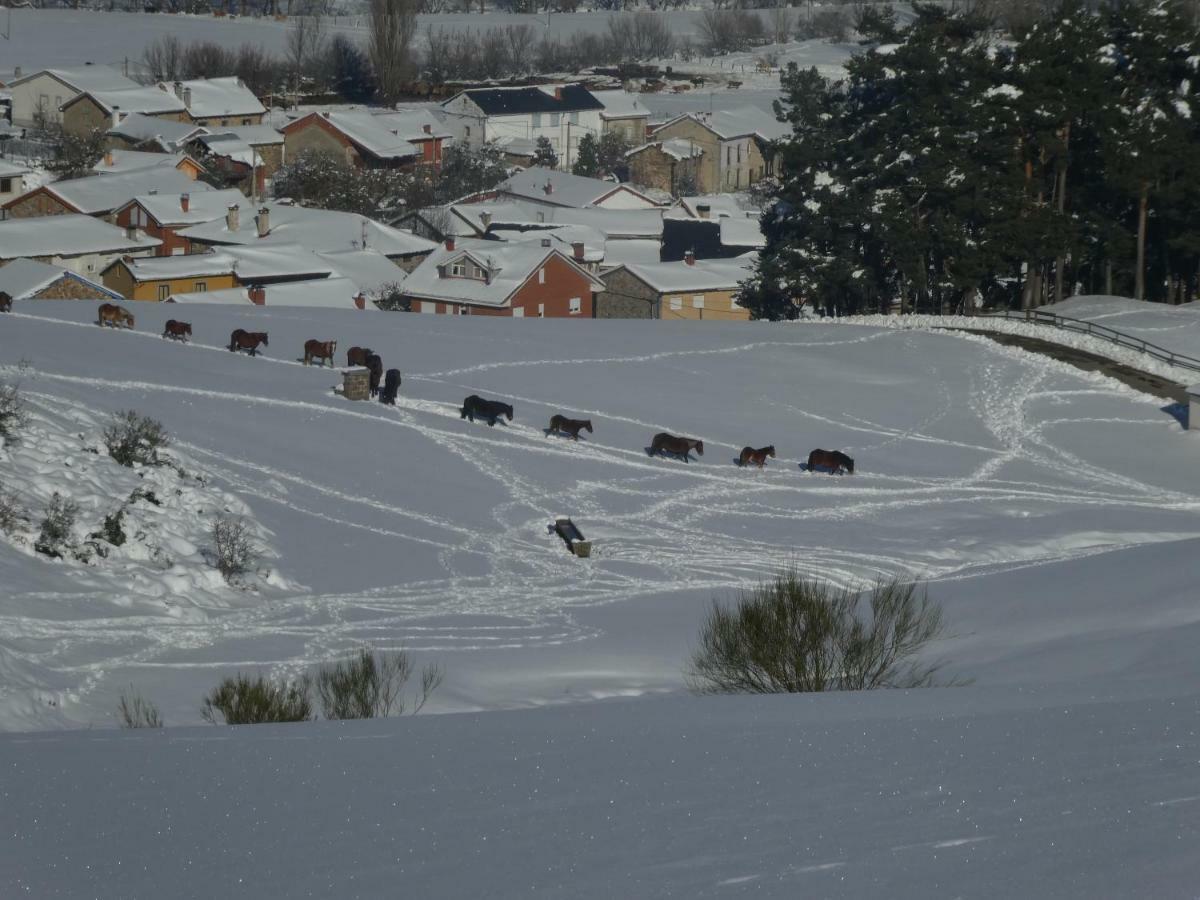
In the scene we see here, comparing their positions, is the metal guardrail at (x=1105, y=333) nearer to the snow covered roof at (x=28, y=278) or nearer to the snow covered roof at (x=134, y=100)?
the snow covered roof at (x=28, y=278)

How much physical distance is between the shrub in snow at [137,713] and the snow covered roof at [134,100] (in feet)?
283

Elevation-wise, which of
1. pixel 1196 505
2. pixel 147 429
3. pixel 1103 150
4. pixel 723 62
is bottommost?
pixel 1196 505

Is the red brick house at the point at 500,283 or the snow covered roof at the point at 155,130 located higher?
the snow covered roof at the point at 155,130

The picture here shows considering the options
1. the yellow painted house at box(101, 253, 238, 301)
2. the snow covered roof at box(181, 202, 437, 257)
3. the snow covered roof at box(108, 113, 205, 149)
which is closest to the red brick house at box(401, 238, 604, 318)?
the yellow painted house at box(101, 253, 238, 301)

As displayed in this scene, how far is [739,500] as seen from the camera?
1021 inches

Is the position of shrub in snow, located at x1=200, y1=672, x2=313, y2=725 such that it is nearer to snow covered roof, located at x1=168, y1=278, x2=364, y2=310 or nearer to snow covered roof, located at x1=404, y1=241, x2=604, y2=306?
snow covered roof, located at x1=168, y1=278, x2=364, y2=310

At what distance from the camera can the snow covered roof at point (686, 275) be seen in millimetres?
57500

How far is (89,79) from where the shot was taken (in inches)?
3814

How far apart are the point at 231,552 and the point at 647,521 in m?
7.08

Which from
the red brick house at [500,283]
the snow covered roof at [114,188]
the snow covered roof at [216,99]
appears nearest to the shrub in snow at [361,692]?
the red brick house at [500,283]

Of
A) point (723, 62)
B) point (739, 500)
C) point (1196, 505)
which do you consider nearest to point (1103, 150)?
point (1196, 505)

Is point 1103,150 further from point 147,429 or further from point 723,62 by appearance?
point 723,62

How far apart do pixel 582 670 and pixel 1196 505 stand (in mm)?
15235

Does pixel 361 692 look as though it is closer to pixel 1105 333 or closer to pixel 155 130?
pixel 1105 333
